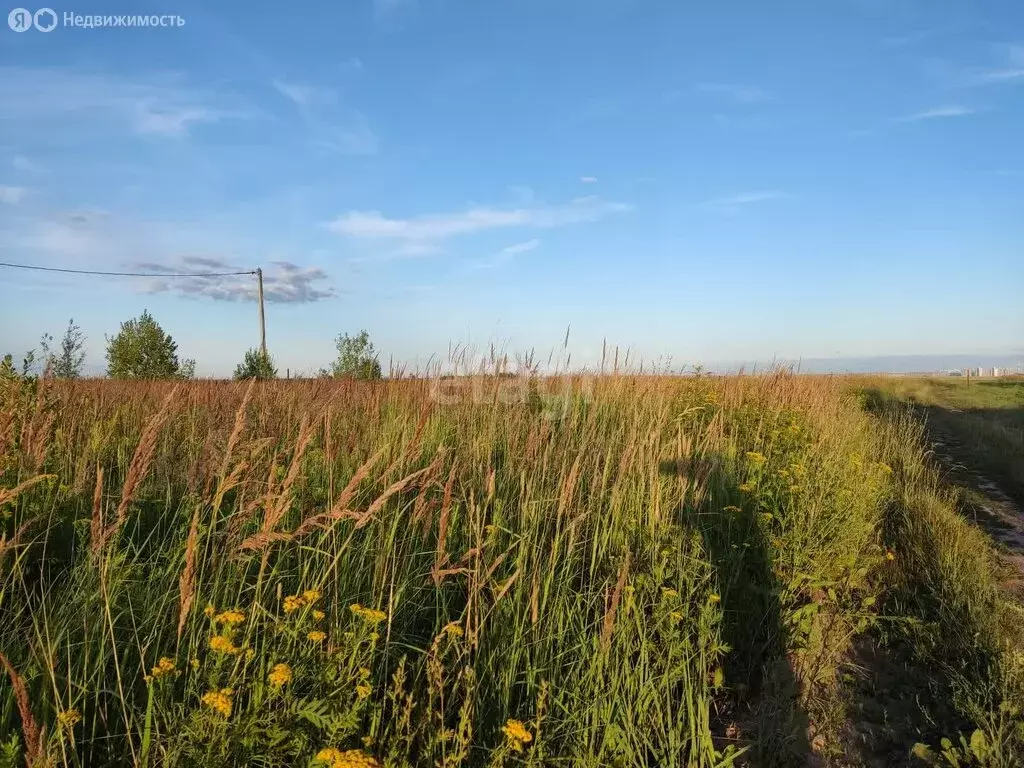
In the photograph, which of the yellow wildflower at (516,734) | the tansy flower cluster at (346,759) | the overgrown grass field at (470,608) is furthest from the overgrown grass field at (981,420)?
the tansy flower cluster at (346,759)

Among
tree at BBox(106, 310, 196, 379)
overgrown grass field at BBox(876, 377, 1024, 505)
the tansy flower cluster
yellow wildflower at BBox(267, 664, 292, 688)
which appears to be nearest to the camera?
the tansy flower cluster

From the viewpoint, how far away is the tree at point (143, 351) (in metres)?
25.4

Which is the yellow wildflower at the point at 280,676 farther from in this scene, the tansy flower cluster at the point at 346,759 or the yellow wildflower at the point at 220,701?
the tansy flower cluster at the point at 346,759

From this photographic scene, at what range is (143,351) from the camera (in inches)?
1017

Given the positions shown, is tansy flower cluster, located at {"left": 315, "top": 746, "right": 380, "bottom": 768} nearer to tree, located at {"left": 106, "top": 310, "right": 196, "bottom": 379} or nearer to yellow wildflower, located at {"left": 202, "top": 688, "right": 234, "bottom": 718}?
yellow wildflower, located at {"left": 202, "top": 688, "right": 234, "bottom": 718}

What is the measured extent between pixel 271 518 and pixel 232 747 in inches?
22.0

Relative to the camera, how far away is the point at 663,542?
3168mm

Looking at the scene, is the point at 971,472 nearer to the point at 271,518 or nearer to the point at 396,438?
the point at 396,438

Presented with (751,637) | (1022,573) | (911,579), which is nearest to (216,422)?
(751,637)

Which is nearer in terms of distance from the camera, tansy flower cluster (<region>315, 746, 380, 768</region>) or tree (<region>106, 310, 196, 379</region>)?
tansy flower cluster (<region>315, 746, 380, 768</region>)

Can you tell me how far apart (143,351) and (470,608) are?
93.9ft

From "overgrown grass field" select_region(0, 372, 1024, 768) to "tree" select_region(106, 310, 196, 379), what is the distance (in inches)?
925

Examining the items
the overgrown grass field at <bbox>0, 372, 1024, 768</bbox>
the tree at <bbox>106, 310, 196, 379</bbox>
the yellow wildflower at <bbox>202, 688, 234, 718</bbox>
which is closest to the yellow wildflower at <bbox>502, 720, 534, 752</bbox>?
the overgrown grass field at <bbox>0, 372, 1024, 768</bbox>

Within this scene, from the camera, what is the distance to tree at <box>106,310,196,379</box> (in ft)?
83.4
